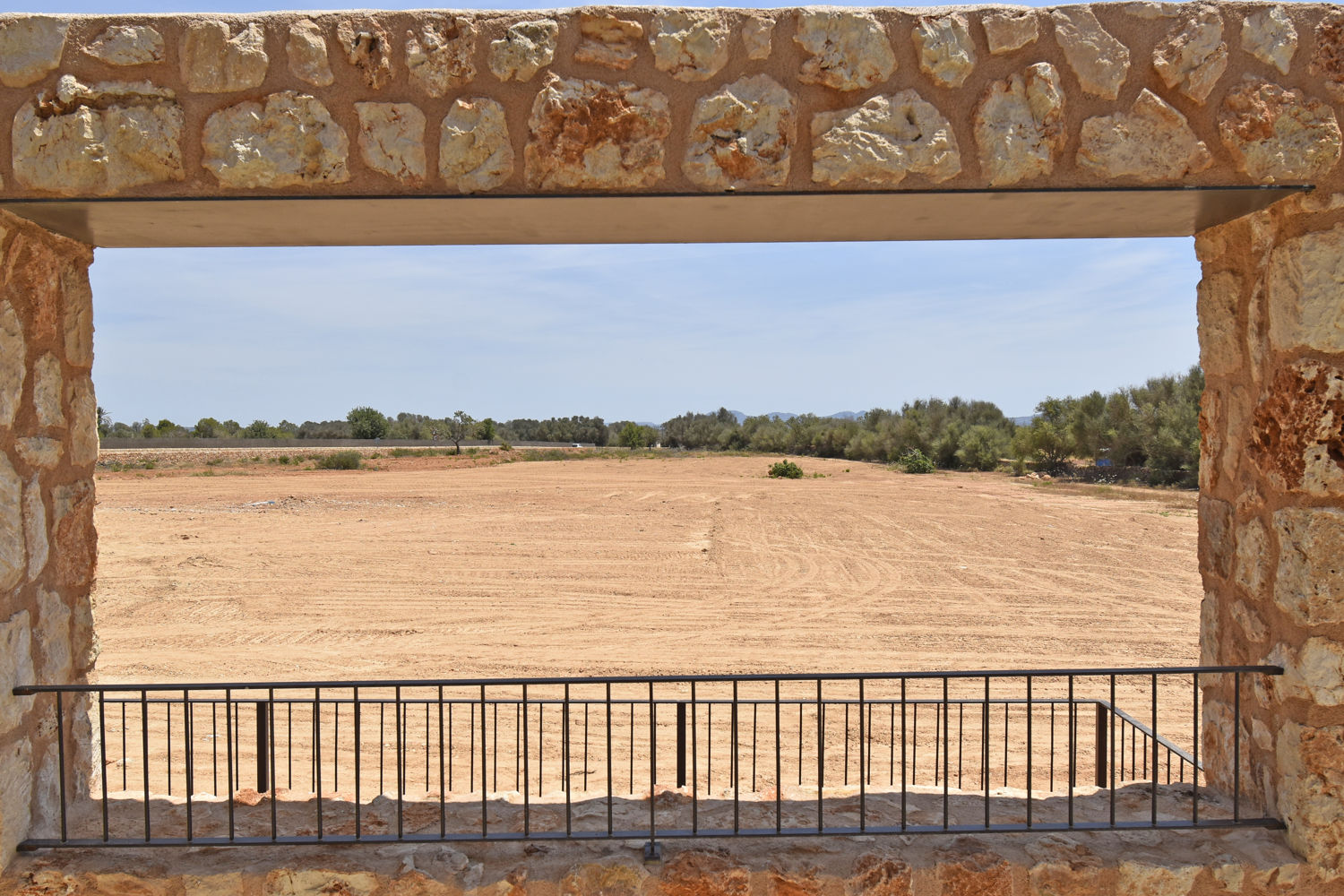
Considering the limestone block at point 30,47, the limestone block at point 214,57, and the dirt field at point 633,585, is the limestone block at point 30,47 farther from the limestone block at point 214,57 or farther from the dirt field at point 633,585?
the dirt field at point 633,585

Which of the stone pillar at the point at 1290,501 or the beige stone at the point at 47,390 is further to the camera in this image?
the beige stone at the point at 47,390

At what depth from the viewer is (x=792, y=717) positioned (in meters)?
6.53

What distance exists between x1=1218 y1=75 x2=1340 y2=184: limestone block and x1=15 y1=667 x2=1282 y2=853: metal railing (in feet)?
5.59

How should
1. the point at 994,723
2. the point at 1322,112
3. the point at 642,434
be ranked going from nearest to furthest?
the point at 1322,112, the point at 994,723, the point at 642,434

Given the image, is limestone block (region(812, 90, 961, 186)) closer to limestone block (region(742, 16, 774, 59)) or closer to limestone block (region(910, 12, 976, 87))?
limestone block (region(910, 12, 976, 87))

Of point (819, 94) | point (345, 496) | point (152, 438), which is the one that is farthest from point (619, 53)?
point (152, 438)

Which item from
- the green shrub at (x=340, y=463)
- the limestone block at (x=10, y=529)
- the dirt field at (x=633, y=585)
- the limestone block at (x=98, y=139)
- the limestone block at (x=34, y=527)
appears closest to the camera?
the limestone block at (x=98, y=139)

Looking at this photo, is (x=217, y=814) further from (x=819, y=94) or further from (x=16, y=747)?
(x=819, y=94)

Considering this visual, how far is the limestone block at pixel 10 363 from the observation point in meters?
2.54

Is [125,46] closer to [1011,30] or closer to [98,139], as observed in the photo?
[98,139]

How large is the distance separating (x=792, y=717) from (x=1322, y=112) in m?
5.43

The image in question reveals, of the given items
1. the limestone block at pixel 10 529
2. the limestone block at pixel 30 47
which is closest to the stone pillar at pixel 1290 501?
the limestone block at pixel 30 47

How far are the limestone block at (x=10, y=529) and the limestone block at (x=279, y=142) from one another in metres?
1.24

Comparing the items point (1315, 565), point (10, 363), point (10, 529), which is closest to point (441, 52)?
point (10, 363)
